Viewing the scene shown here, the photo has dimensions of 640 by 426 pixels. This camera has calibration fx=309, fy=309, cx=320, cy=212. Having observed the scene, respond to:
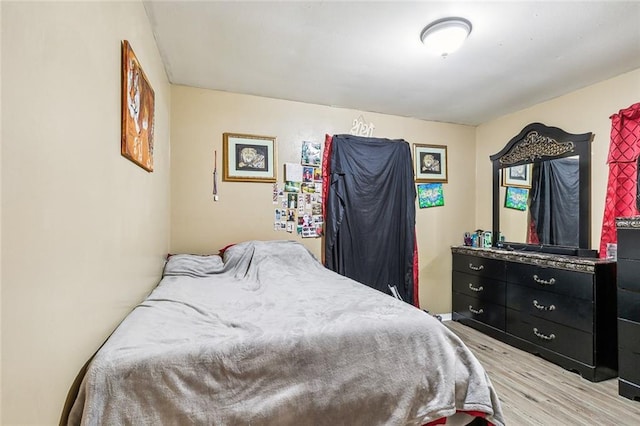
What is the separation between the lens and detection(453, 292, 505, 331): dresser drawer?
9.83 ft

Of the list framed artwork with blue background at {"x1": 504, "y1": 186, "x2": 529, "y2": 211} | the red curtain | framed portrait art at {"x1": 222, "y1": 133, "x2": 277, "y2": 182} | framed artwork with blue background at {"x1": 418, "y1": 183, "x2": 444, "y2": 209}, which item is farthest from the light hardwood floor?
framed portrait art at {"x1": 222, "y1": 133, "x2": 277, "y2": 182}

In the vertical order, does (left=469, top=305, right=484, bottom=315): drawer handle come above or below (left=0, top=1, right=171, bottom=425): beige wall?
below

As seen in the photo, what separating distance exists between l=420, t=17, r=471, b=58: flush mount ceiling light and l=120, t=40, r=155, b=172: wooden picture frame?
165cm

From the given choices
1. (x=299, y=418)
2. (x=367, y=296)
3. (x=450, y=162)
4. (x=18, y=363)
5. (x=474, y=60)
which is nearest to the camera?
(x=18, y=363)

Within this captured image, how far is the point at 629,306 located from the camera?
6.63ft

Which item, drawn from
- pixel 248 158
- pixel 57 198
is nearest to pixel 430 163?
pixel 248 158

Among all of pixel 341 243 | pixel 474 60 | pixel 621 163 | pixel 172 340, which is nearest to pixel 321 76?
pixel 474 60

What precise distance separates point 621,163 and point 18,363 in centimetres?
360

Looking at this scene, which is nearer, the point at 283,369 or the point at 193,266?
the point at 283,369

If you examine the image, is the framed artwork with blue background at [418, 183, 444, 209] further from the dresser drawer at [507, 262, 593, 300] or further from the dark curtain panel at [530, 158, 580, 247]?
the dresser drawer at [507, 262, 593, 300]

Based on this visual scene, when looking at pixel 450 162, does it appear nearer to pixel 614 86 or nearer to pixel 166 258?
pixel 614 86

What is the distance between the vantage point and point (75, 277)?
0.92 m

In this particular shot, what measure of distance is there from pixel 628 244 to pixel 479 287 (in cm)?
139

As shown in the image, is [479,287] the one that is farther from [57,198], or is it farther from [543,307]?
[57,198]
